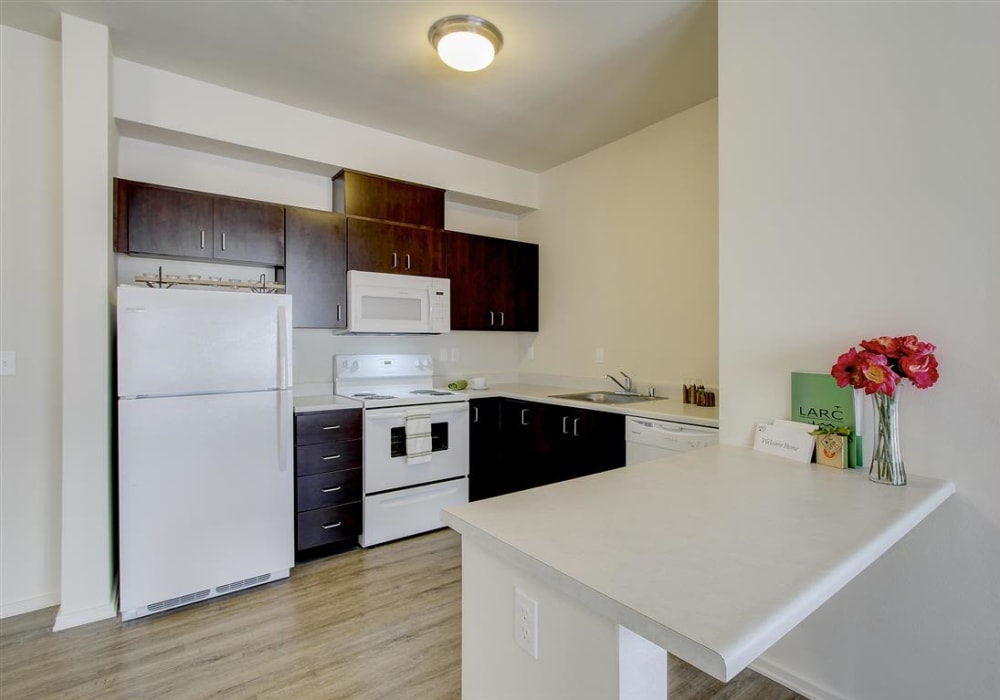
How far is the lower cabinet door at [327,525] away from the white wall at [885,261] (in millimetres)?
2253

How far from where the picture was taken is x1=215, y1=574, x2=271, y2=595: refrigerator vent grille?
8.36 feet

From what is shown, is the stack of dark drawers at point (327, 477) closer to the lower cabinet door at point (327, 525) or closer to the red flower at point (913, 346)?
the lower cabinet door at point (327, 525)

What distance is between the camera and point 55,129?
2.50 meters

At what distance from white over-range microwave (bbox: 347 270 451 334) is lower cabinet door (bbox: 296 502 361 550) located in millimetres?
1155

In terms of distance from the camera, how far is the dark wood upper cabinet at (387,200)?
3.31 metres

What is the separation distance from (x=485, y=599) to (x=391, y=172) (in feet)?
10.3

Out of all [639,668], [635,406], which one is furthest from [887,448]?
[635,406]

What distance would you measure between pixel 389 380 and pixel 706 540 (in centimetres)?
300

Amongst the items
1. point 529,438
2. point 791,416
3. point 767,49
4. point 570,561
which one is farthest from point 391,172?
point 570,561

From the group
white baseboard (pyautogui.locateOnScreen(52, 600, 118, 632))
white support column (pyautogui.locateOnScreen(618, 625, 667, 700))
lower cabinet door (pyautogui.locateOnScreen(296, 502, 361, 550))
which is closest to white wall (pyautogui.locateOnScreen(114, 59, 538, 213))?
lower cabinet door (pyautogui.locateOnScreen(296, 502, 361, 550))

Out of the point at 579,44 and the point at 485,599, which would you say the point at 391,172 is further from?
the point at 485,599

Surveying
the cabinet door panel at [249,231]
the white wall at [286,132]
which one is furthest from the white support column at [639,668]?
the white wall at [286,132]

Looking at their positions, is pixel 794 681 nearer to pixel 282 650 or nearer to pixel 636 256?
pixel 282 650

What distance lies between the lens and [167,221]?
8.83 feet
